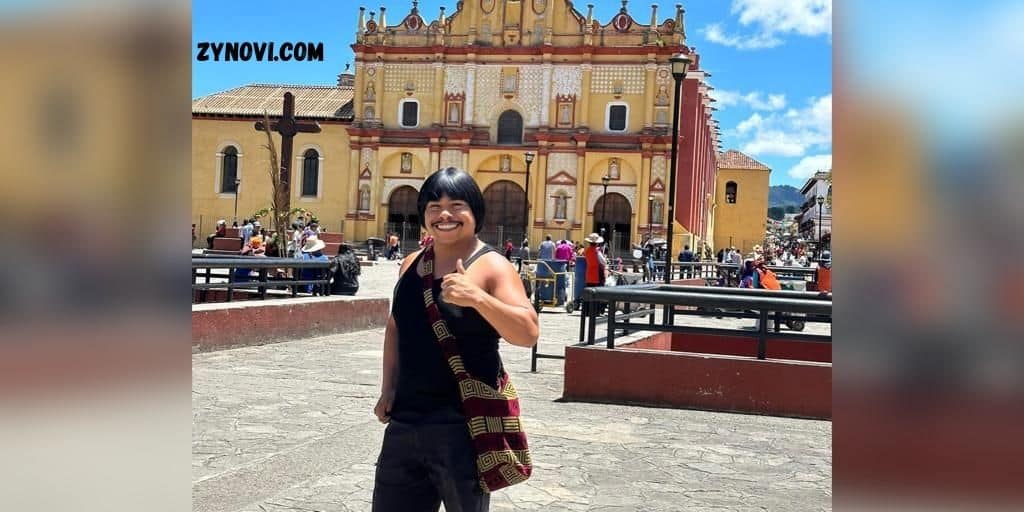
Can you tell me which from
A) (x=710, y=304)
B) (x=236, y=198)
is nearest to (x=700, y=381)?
(x=710, y=304)

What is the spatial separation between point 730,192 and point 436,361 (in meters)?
63.8

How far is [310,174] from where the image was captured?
153 feet

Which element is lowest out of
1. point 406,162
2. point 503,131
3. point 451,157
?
point 406,162

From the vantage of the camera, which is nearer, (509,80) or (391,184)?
(509,80)

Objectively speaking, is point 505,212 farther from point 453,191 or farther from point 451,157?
point 453,191

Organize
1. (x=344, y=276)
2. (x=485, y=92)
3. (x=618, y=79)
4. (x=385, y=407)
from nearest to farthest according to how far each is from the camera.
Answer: (x=385, y=407)
(x=344, y=276)
(x=618, y=79)
(x=485, y=92)

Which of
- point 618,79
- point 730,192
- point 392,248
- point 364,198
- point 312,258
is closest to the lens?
point 312,258

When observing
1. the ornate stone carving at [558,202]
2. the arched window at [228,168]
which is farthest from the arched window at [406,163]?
the arched window at [228,168]

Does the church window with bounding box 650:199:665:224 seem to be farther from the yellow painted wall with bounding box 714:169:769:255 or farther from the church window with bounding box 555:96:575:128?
the yellow painted wall with bounding box 714:169:769:255

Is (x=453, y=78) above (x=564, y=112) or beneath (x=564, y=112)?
above

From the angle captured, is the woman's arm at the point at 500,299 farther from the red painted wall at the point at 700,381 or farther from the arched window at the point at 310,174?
the arched window at the point at 310,174

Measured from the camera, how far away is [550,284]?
17.3m
